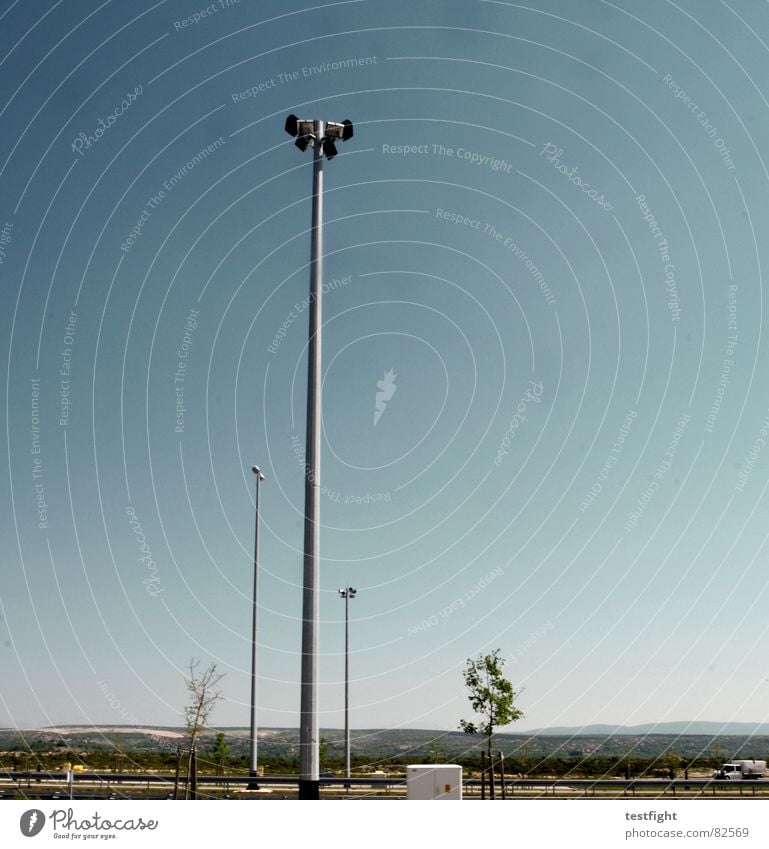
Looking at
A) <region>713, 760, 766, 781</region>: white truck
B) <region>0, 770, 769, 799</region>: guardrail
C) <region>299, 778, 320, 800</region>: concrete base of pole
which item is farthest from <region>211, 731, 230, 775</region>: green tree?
<region>299, 778, 320, 800</region>: concrete base of pole

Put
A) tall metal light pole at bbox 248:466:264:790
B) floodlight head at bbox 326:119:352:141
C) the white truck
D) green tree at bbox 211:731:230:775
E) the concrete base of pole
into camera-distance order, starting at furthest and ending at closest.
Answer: the white truck → green tree at bbox 211:731:230:775 → tall metal light pole at bbox 248:466:264:790 → floodlight head at bbox 326:119:352:141 → the concrete base of pole

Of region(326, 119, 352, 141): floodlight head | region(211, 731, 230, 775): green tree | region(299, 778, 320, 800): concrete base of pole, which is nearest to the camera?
region(299, 778, 320, 800): concrete base of pole

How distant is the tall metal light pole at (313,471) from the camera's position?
457 inches

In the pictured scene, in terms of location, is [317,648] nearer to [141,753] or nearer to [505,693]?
[505,693]

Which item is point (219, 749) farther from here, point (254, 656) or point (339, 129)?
point (339, 129)

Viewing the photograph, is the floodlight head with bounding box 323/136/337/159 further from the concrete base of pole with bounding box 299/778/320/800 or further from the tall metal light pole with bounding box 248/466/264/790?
the tall metal light pole with bounding box 248/466/264/790

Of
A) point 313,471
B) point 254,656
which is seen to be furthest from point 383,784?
point 313,471

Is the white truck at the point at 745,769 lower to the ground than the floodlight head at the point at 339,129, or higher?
lower

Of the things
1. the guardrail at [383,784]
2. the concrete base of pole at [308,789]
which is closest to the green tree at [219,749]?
the guardrail at [383,784]

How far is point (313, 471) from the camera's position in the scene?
41.0 feet

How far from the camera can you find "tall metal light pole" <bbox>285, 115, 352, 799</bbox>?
38.1ft

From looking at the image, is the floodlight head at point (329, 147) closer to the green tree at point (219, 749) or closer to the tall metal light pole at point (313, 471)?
the tall metal light pole at point (313, 471)
